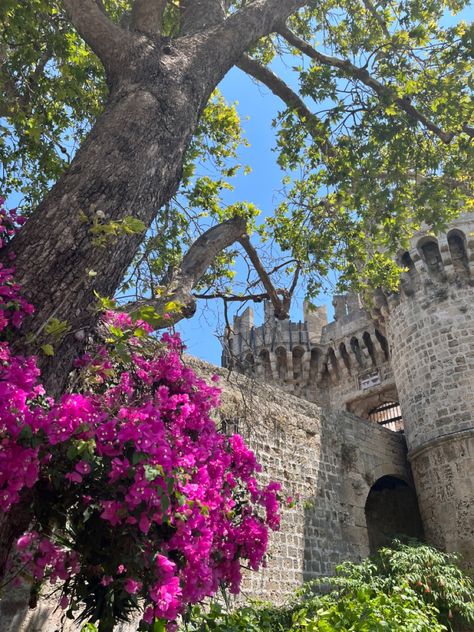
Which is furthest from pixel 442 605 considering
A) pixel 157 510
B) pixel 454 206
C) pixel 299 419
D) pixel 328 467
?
pixel 157 510

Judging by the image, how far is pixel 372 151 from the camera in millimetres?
6871

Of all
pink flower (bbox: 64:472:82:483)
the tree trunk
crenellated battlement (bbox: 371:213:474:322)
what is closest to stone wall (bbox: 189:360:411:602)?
crenellated battlement (bbox: 371:213:474:322)

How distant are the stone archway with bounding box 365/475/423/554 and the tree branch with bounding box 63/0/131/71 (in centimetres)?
1107

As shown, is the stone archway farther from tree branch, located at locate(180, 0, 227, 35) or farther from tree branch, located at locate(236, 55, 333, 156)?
tree branch, located at locate(180, 0, 227, 35)

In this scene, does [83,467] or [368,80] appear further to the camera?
[368,80]

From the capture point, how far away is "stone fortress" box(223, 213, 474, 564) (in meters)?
10.3

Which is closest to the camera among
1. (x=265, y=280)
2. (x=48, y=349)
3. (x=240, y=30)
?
(x=48, y=349)

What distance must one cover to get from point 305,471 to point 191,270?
20.0ft

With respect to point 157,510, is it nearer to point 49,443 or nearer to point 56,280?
point 49,443

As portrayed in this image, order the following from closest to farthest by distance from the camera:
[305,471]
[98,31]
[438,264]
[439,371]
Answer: [98,31] < [305,471] < [439,371] < [438,264]

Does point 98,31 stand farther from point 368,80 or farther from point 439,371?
point 439,371

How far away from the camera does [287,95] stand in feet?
21.1

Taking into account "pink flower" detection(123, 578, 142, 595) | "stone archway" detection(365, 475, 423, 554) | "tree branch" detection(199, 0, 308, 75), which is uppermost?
"tree branch" detection(199, 0, 308, 75)

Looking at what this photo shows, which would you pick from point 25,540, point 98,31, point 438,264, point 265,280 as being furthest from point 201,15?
point 438,264
